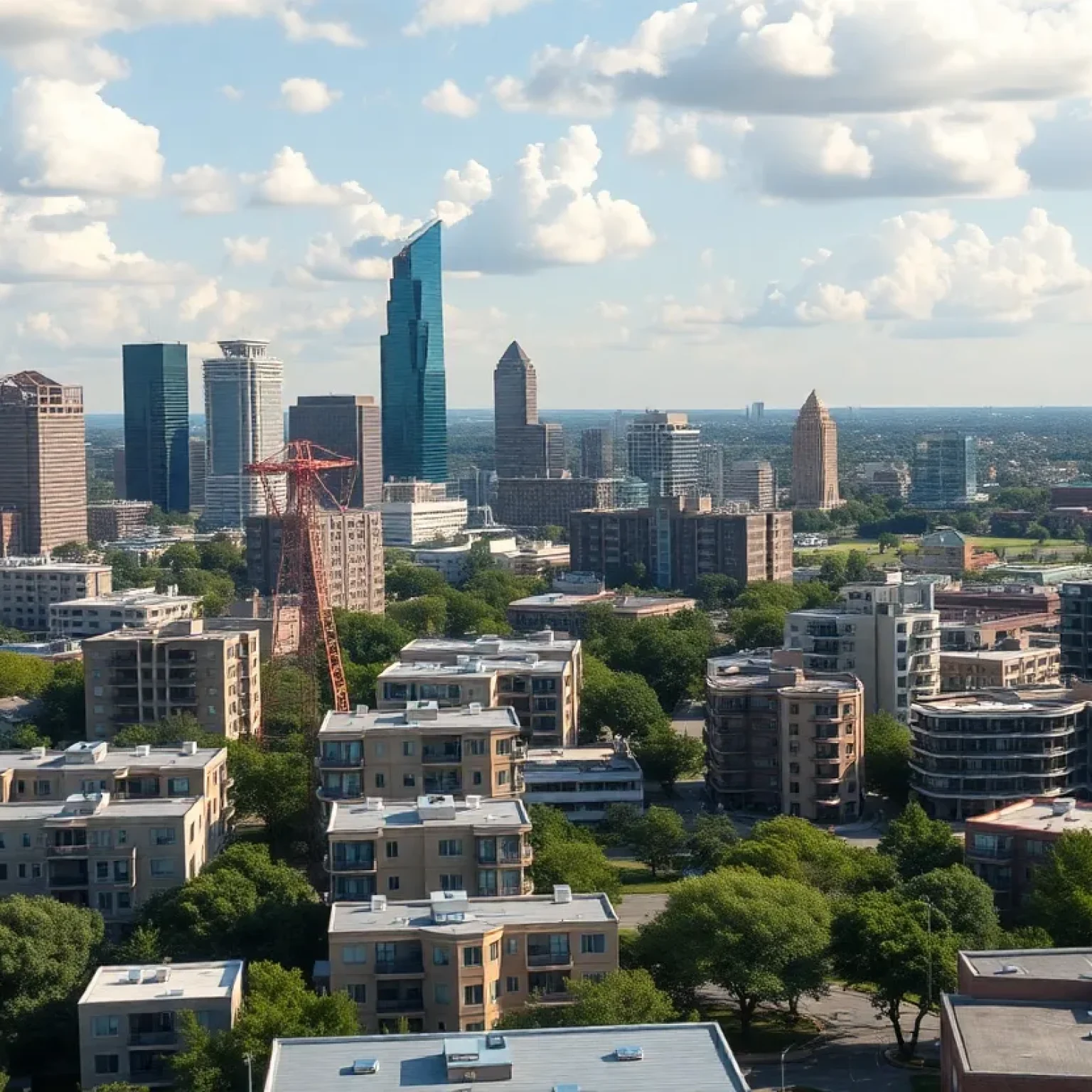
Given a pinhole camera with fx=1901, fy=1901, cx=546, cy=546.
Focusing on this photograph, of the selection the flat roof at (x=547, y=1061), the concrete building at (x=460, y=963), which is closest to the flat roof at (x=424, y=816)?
the concrete building at (x=460, y=963)

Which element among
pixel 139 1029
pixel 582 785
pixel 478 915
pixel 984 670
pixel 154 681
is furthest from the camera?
pixel 984 670

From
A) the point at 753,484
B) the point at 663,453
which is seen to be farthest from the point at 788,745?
the point at 753,484

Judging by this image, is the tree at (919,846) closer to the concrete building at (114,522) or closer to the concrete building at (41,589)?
the concrete building at (41,589)

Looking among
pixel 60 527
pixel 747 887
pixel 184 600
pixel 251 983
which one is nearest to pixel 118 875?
pixel 251 983

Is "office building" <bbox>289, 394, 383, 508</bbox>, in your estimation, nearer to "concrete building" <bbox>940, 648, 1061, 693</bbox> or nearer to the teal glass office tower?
the teal glass office tower

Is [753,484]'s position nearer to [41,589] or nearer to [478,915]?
Result: [41,589]

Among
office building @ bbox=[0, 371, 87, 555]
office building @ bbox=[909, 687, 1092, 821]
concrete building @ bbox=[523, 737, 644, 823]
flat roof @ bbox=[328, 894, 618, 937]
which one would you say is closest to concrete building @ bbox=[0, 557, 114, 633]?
office building @ bbox=[0, 371, 87, 555]

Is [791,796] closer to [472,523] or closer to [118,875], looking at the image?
[118,875]
